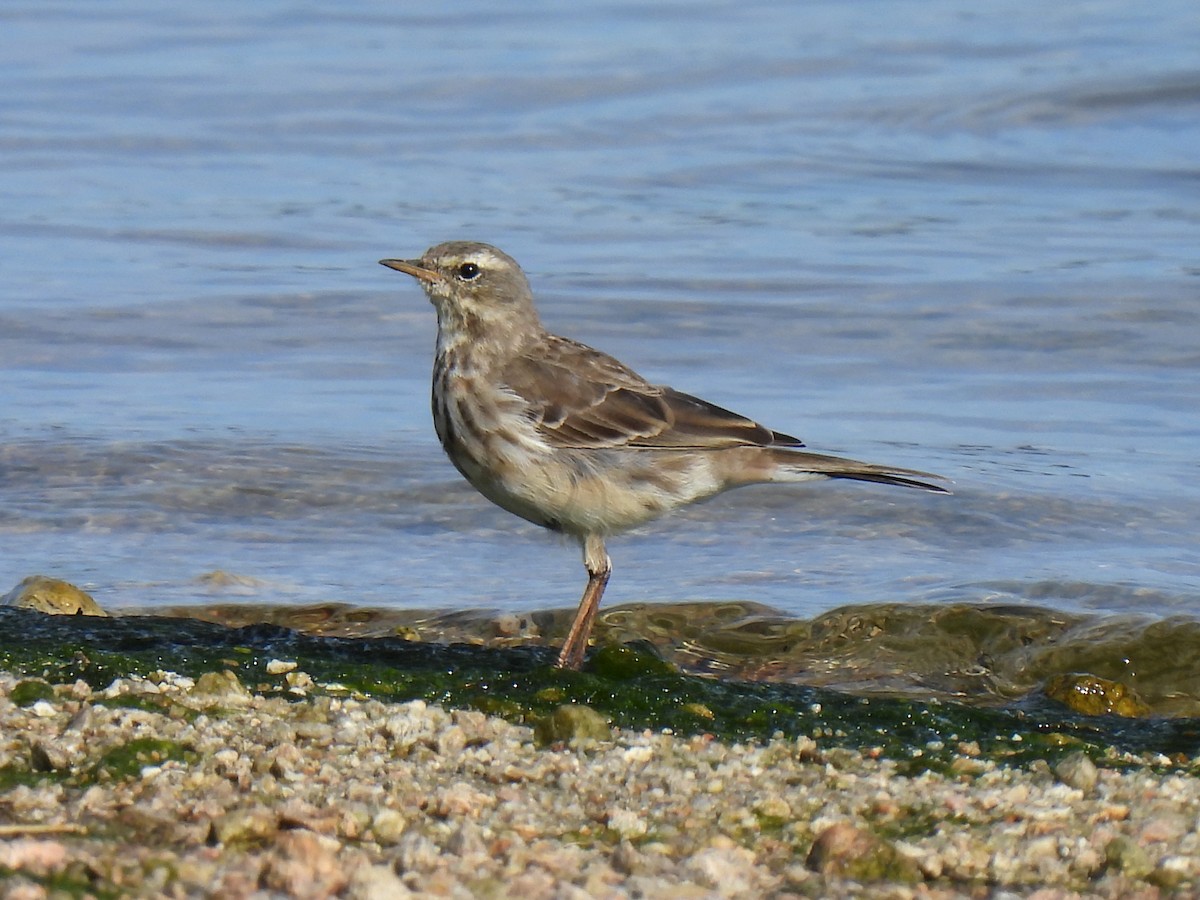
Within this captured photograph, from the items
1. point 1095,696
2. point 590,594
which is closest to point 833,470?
point 590,594

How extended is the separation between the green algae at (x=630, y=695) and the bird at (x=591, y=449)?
1.00 metres

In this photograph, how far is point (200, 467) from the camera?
11.3m

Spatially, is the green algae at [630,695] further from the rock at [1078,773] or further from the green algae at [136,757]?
the green algae at [136,757]

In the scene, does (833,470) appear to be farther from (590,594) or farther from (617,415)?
(590,594)

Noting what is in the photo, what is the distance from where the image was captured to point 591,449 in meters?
8.05

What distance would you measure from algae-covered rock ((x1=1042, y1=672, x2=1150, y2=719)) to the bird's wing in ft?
4.89

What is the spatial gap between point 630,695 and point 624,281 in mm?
9846

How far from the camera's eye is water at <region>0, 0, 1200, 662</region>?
397 inches

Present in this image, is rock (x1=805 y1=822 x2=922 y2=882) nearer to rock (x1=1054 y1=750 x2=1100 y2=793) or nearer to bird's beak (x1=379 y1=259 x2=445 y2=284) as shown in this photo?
rock (x1=1054 y1=750 x2=1100 y2=793)

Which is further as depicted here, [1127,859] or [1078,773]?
[1078,773]

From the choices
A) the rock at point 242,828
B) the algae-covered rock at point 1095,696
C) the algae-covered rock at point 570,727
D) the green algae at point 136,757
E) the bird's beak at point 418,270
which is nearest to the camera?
the rock at point 242,828

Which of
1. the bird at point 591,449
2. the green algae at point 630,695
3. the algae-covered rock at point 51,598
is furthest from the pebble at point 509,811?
the algae-covered rock at point 51,598

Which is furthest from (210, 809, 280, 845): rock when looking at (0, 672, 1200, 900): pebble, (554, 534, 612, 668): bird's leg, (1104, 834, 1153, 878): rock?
(554, 534, 612, 668): bird's leg

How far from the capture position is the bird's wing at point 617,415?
8.02 meters
